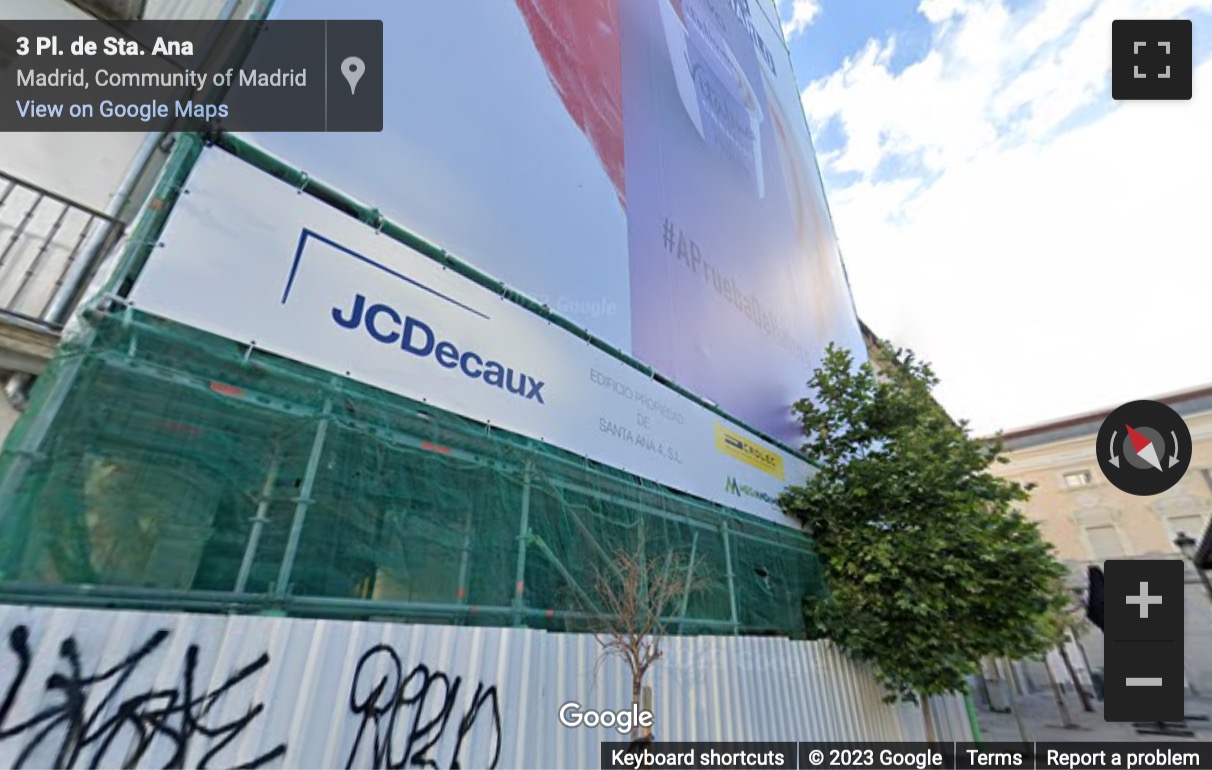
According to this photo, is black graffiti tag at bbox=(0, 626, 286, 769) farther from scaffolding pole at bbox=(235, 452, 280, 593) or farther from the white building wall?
the white building wall

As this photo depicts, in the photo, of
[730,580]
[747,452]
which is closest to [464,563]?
[730,580]

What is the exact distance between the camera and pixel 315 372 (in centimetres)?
344

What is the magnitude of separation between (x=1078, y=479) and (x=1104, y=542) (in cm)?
291

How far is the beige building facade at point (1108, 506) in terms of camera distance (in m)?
20.6

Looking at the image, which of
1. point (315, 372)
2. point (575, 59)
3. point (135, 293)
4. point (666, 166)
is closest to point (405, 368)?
point (315, 372)

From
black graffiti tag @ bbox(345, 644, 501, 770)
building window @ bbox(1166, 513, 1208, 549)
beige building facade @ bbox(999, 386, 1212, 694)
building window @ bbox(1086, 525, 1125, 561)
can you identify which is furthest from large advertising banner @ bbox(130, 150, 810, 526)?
building window @ bbox(1086, 525, 1125, 561)

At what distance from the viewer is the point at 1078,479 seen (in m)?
24.8

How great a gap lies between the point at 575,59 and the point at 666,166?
7.19 ft

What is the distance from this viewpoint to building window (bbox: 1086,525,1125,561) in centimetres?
2317

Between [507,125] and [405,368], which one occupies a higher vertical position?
[507,125]

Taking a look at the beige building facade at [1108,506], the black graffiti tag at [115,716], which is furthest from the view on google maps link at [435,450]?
the beige building facade at [1108,506]

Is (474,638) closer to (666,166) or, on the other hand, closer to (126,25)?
(126,25)

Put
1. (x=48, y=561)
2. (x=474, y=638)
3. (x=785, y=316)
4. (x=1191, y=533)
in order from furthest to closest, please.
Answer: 1. (x=1191, y=533)
2. (x=785, y=316)
3. (x=474, y=638)
4. (x=48, y=561)

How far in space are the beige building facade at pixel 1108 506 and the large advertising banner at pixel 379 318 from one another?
78.5 ft
